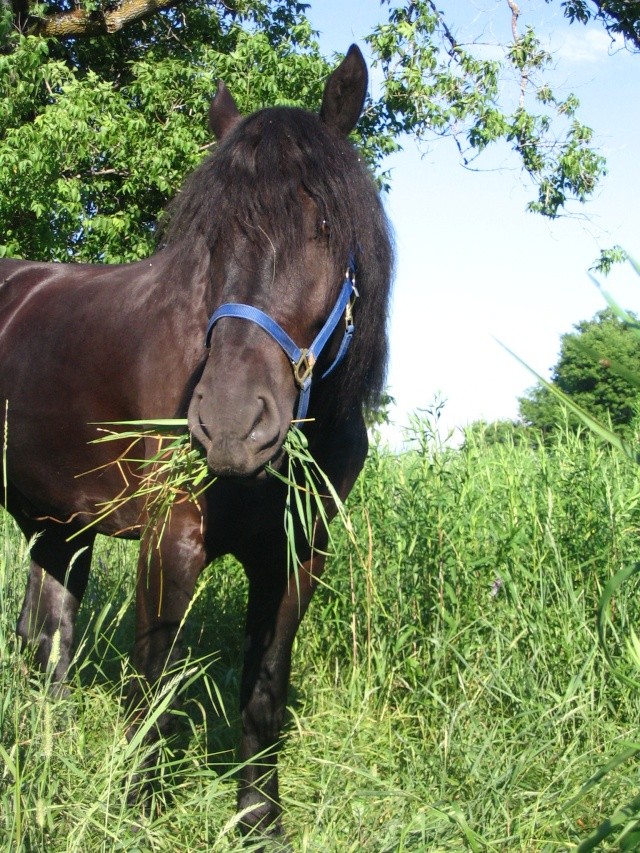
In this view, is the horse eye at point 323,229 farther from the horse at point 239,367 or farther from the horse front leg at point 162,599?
the horse front leg at point 162,599

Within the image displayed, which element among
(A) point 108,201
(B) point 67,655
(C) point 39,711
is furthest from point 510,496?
(A) point 108,201

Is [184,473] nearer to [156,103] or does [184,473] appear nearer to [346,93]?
[346,93]

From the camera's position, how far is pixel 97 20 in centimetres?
1288

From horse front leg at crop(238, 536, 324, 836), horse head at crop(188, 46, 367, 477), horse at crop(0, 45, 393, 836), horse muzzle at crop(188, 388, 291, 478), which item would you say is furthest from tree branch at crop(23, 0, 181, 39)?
horse muzzle at crop(188, 388, 291, 478)

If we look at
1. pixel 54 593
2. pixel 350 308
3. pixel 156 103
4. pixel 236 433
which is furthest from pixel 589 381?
pixel 236 433

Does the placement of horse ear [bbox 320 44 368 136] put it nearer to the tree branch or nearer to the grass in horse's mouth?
the grass in horse's mouth

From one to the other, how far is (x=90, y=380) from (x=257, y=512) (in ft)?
3.11

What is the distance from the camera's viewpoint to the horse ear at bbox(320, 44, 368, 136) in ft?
9.82

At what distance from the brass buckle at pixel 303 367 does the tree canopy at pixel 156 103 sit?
29.1 ft

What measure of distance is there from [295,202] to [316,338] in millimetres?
385

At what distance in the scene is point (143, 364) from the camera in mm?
3137

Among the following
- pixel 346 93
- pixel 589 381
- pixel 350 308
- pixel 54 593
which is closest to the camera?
pixel 350 308

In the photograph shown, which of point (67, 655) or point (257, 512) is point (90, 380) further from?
point (67, 655)

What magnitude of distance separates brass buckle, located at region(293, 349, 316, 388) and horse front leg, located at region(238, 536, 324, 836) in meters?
0.86
